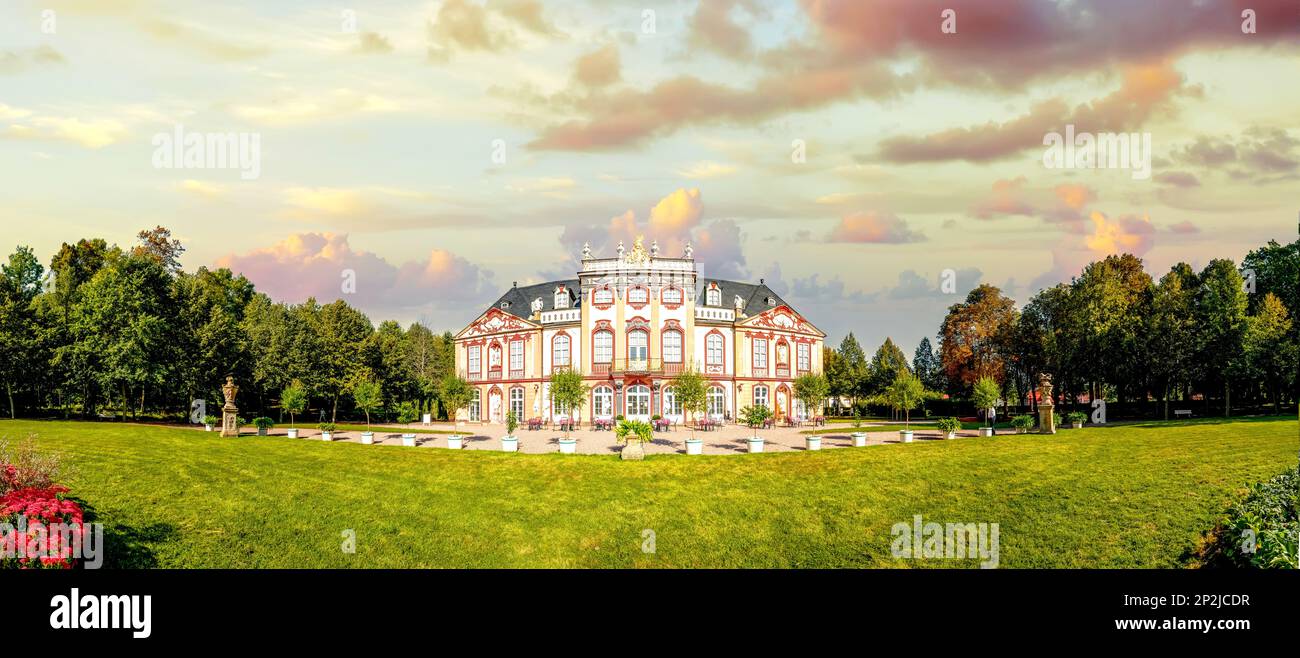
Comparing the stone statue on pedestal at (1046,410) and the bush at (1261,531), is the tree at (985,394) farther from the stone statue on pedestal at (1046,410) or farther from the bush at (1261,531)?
A: the bush at (1261,531)

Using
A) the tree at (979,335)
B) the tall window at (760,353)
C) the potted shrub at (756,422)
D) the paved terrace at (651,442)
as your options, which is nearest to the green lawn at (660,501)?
the potted shrub at (756,422)

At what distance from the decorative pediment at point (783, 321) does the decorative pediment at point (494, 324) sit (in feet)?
54.9

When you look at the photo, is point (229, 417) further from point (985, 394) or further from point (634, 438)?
point (985, 394)

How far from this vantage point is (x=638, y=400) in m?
53.0

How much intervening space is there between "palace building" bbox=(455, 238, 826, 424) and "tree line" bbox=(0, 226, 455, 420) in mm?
8366

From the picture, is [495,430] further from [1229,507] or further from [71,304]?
[1229,507]

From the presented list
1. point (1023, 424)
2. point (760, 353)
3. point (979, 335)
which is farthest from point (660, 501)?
point (979, 335)

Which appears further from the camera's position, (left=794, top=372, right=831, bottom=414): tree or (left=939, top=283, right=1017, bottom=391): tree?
(left=939, top=283, right=1017, bottom=391): tree

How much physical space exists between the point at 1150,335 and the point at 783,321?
23980 mm

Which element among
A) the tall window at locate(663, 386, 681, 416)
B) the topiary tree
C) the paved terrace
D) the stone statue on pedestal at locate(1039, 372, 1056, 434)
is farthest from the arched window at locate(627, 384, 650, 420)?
the stone statue on pedestal at locate(1039, 372, 1056, 434)

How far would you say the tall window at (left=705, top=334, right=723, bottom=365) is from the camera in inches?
2162

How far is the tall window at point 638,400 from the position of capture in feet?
173

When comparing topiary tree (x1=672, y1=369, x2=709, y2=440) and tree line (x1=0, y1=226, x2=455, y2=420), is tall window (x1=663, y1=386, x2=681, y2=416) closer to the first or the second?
topiary tree (x1=672, y1=369, x2=709, y2=440)

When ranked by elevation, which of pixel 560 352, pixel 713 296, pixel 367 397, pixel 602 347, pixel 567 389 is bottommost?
pixel 367 397
